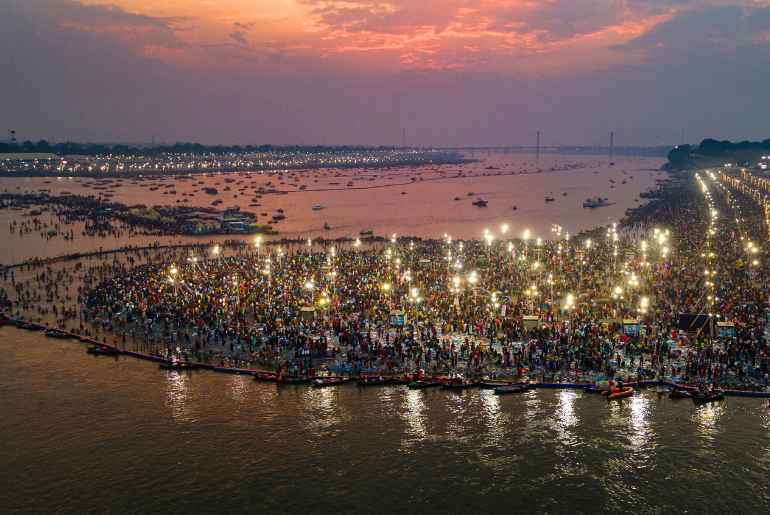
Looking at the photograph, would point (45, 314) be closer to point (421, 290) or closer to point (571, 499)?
point (421, 290)

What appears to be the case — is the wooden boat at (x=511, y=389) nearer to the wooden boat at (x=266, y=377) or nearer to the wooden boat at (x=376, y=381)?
the wooden boat at (x=376, y=381)

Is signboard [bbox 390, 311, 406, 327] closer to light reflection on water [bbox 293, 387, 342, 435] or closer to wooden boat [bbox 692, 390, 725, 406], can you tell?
light reflection on water [bbox 293, 387, 342, 435]

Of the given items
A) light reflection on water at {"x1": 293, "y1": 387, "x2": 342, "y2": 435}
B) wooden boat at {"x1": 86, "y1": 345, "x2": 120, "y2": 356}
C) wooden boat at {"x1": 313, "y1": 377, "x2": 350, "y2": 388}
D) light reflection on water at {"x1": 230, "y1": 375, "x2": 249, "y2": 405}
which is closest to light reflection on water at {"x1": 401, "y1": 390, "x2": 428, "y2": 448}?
light reflection on water at {"x1": 293, "y1": 387, "x2": 342, "y2": 435}

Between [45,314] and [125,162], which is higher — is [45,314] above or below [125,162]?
below

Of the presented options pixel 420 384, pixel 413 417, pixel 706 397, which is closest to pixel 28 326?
pixel 420 384

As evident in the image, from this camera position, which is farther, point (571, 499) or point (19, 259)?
point (19, 259)

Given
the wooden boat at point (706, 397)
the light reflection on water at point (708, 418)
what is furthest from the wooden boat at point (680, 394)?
the light reflection on water at point (708, 418)

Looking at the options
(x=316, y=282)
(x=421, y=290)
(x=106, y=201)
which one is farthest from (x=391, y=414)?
(x=106, y=201)

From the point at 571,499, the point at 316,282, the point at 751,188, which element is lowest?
the point at 571,499
